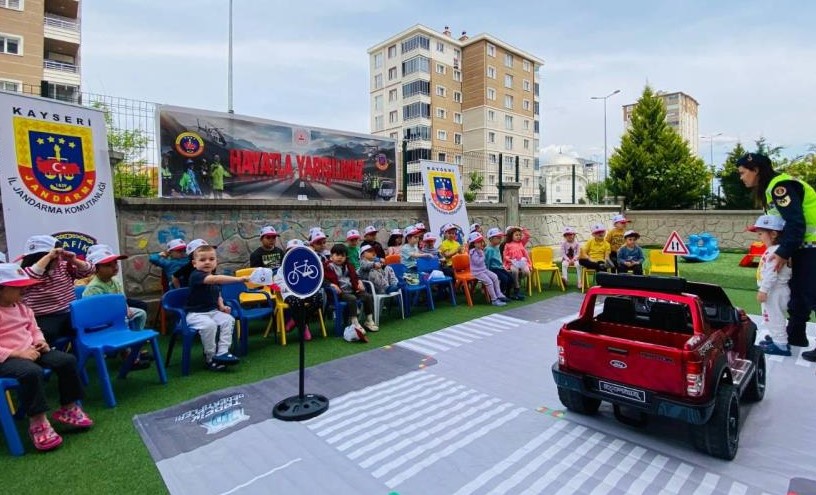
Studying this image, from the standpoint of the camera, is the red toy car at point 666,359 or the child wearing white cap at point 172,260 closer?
the red toy car at point 666,359

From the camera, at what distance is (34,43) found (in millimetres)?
24766

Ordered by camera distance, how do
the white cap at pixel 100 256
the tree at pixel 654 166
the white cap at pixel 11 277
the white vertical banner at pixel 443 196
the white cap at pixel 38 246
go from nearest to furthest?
the white cap at pixel 11 277 < the white cap at pixel 38 246 < the white cap at pixel 100 256 < the white vertical banner at pixel 443 196 < the tree at pixel 654 166

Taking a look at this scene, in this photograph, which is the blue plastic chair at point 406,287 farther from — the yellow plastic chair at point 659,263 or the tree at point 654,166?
the tree at point 654,166

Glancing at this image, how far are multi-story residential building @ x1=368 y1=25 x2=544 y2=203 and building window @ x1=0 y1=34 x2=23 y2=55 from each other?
94.1 ft

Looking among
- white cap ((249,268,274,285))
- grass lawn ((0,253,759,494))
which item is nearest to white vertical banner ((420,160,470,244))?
grass lawn ((0,253,759,494))

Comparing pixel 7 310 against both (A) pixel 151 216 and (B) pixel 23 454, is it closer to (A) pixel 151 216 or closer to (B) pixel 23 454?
(B) pixel 23 454

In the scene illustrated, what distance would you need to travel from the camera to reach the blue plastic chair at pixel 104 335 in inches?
155

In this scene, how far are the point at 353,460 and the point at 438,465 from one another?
580 mm

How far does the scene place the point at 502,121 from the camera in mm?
48812

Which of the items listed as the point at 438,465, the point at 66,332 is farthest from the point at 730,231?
the point at 66,332

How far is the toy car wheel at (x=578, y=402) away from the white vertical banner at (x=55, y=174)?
232 inches

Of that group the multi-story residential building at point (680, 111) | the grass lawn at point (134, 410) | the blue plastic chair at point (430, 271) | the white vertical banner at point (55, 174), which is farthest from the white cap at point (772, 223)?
the multi-story residential building at point (680, 111)

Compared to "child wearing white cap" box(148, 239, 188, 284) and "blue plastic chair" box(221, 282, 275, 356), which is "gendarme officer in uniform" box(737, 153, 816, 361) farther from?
"child wearing white cap" box(148, 239, 188, 284)

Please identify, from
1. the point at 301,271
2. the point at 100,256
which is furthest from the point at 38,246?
the point at 301,271
